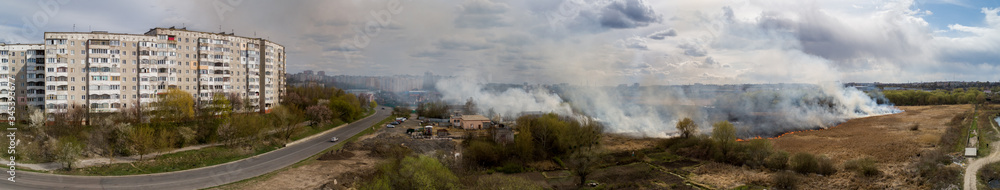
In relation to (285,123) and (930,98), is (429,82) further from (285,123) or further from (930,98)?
(930,98)

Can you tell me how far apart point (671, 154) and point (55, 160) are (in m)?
48.0

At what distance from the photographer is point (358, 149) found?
134ft

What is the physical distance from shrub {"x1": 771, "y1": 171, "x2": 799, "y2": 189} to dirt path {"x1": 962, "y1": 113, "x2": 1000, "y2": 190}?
911 cm

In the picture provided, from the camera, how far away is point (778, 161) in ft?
108

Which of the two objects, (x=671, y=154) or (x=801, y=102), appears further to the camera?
(x=801, y=102)

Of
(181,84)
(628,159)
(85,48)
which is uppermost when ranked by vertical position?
(85,48)

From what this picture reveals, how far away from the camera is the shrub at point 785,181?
90.2 feet

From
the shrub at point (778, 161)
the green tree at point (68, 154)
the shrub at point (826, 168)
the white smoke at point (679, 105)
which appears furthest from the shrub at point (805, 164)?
the green tree at point (68, 154)

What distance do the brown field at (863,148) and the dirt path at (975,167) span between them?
2600 mm

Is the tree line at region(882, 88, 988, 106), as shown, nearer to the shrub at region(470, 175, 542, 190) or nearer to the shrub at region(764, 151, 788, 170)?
the shrub at region(764, 151, 788, 170)

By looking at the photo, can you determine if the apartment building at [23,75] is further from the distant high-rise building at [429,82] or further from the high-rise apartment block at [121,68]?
the distant high-rise building at [429,82]

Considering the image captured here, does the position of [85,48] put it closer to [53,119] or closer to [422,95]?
[53,119]

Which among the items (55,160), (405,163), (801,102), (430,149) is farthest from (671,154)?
(55,160)

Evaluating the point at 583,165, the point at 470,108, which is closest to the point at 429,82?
the point at 470,108
